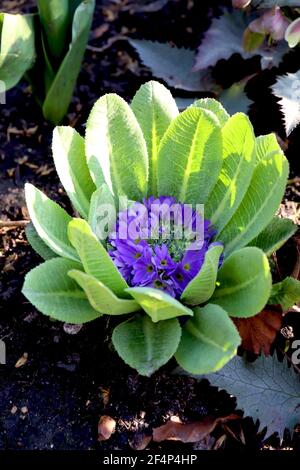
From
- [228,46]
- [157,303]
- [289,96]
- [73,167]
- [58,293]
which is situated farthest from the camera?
[228,46]

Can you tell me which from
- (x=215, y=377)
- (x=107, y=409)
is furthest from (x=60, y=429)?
(x=215, y=377)

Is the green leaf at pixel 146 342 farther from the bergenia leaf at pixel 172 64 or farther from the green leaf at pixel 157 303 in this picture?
the bergenia leaf at pixel 172 64

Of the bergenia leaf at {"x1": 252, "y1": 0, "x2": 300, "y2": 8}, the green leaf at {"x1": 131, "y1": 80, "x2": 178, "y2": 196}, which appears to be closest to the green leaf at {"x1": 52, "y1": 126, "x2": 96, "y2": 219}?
the green leaf at {"x1": 131, "y1": 80, "x2": 178, "y2": 196}

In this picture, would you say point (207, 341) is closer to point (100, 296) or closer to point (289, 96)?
point (100, 296)

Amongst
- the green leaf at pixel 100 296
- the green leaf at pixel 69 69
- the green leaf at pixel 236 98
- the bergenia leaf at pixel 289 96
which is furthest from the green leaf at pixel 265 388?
the green leaf at pixel 69 69

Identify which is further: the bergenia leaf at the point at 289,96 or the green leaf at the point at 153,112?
the bergenia leaf at the point at 289,96

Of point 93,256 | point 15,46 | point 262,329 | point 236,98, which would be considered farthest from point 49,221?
point 236,98
